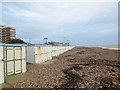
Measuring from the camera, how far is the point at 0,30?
29.2 m

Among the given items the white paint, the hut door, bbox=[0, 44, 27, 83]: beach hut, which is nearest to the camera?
the white paint

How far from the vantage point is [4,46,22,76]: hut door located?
1434 centimetres

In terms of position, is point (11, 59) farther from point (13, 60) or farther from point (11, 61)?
point (13, 60)

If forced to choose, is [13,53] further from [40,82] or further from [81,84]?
[81,84]

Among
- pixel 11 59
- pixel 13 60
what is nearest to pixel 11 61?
pixel 11 59

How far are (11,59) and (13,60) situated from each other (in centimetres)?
38

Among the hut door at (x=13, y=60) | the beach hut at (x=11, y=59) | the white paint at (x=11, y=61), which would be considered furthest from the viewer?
the hut door at (x=13, y=60)

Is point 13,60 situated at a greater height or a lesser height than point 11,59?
lesser

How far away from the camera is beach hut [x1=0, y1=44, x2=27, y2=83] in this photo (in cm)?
1308

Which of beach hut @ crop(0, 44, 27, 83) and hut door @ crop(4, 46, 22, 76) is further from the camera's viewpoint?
hut door @ crop(4, 46, 22, 76)

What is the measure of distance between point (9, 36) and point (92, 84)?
81.7 feet

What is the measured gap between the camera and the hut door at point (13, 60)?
14.3 meters

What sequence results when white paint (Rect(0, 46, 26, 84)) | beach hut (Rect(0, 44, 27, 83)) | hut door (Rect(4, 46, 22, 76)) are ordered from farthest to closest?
hut door (Rect(4, 46, 22, 76)) → beach hut (Rect(0, 44, 27, 83)) → white paint (Rect(0, 46, 26, 84))

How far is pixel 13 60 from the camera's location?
15336mm
